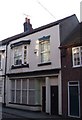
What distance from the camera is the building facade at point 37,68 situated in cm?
2002

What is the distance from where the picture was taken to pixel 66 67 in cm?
1862

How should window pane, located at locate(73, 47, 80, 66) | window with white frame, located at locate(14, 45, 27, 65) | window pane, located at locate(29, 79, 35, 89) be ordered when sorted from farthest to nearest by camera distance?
window with white frame, located at locate(14, 45, 27, 65)
window pane, located at locate(29, 79, 35, 89)
window pane, located at locate(73, 47, 80, 66)

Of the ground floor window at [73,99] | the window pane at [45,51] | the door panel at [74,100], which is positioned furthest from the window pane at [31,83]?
the door panel at [74,100]

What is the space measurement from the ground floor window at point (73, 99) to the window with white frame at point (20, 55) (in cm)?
704

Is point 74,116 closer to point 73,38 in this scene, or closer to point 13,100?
point 73,38

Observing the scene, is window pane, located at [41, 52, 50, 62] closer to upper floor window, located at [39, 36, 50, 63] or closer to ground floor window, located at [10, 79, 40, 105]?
upper floor window, located at [39, 36, 50, 63]

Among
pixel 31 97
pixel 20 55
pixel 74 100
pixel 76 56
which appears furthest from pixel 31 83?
pixel 76 56

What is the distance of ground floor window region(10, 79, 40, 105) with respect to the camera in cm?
2228

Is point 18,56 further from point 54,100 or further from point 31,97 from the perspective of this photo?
point 54,100

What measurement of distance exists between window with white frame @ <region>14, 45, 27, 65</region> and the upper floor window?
241cm

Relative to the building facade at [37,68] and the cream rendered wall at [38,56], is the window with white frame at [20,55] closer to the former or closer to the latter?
the building facade at [37,68]

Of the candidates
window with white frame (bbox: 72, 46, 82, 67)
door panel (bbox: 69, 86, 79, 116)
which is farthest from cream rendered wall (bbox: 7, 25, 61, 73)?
door panel (bbox: 69, 86, 79, 116)

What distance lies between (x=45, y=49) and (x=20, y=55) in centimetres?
390

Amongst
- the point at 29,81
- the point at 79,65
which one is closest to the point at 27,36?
the point at 29,81
